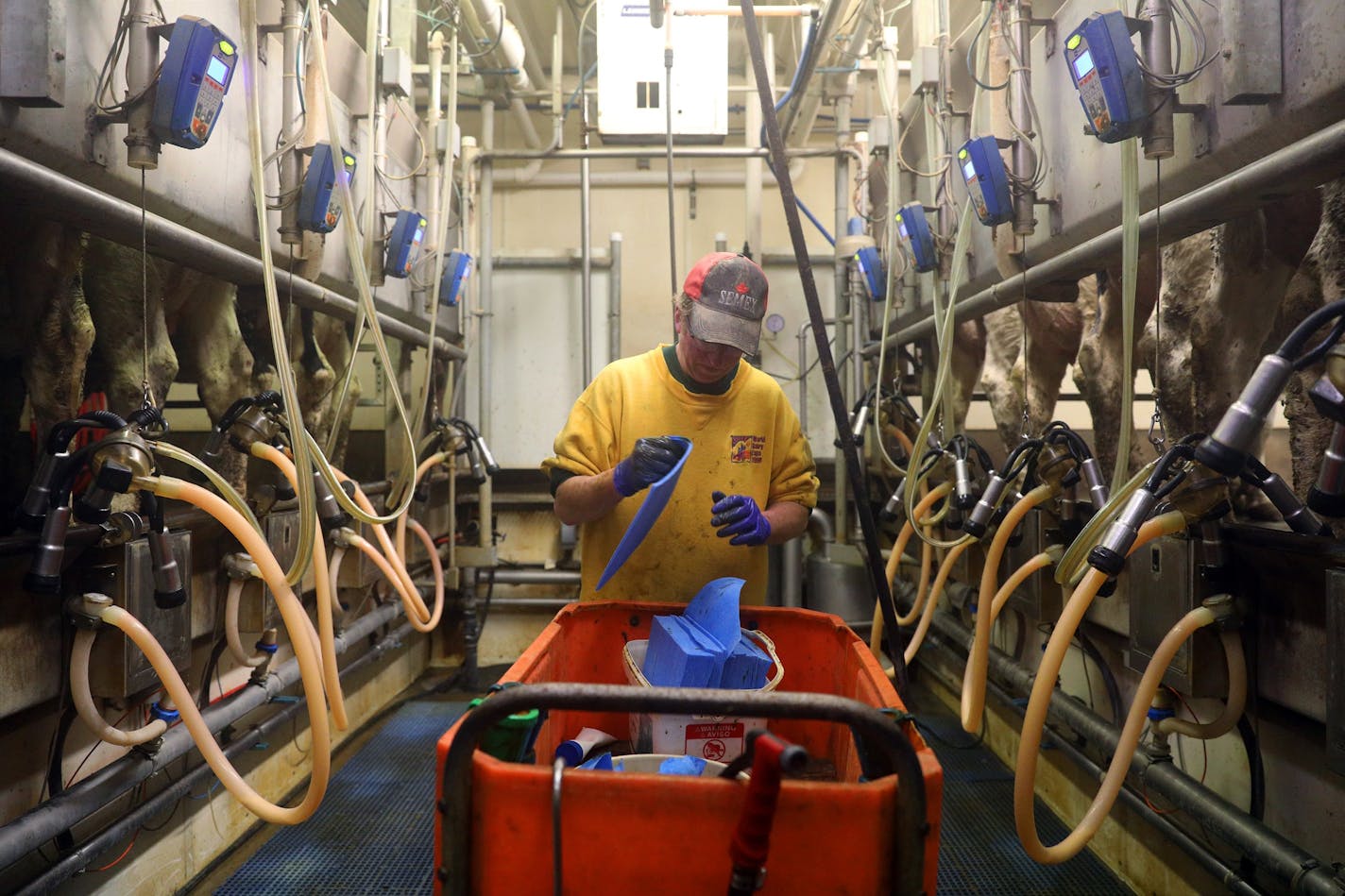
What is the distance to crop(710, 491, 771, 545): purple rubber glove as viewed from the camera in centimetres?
153

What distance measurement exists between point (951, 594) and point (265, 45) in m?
2.86

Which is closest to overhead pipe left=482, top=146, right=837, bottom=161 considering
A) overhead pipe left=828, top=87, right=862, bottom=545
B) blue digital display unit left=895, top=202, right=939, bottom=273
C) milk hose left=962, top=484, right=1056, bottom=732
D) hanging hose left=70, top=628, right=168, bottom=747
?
overhead pipe left=828, top=87, right=862, bottom=545

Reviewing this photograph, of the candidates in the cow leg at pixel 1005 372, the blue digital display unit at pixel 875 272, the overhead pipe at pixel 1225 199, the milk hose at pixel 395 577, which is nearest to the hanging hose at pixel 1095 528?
the overhead pipe at pixel 1225 199

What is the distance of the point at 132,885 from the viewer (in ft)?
6.02

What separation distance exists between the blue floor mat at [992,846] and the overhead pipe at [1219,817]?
0.34 meters

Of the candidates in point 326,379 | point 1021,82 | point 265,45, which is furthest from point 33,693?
point 1021,82

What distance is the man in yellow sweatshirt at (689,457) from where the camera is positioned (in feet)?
5.41

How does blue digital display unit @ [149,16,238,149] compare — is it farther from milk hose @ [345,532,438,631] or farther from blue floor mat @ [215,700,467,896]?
blue floor mat @ [215,700,467,896]

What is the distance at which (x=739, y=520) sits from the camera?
155 cm

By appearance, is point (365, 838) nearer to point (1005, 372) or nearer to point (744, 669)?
point (744, 669)

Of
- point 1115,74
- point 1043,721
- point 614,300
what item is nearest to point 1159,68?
point 1115,74

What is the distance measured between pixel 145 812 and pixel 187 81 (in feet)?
4.76

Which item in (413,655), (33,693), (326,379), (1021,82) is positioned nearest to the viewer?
(33,693)

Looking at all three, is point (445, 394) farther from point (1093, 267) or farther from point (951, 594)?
point (1093, 267)
